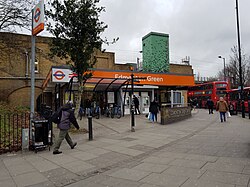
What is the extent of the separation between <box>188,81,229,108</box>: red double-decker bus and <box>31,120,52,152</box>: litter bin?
878 inches

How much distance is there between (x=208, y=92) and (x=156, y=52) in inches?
376

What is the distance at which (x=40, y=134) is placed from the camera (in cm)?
679

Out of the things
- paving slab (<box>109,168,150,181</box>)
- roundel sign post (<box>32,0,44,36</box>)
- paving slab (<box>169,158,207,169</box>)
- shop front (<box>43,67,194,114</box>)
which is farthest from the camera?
shop front (<box>43,67,194,114</box>)

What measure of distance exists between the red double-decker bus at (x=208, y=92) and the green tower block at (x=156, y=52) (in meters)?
5.88

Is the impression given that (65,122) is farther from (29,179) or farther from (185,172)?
(185,172)

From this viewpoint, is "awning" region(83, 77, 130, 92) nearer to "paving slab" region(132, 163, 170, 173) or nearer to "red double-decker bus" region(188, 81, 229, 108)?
"paving slab" region(132, 163, 170, 173)

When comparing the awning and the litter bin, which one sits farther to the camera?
the awning

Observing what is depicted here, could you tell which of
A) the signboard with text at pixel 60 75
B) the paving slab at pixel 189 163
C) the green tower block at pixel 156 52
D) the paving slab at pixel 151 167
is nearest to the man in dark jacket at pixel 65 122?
the paving slab at pixel 151 167

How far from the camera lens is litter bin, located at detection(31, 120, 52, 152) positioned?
6652 mm

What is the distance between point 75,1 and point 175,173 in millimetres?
9354

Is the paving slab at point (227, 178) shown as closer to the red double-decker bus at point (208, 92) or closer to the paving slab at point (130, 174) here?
the paving slab at point (130, 174)

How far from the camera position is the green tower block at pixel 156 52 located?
3028 centimetres

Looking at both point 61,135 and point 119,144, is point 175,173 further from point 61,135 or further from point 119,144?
point 61,135

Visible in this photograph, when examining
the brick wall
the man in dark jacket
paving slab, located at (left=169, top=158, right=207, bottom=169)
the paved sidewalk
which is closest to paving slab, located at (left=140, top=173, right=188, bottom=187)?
the paved sidewalk
